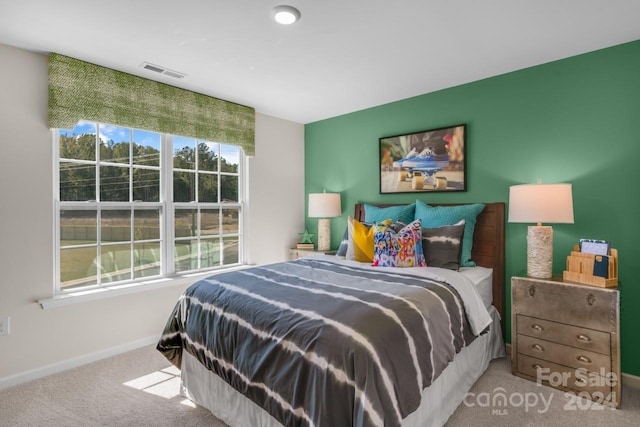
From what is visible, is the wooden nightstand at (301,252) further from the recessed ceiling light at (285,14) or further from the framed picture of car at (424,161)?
the recessed ceiling light at (285,14)

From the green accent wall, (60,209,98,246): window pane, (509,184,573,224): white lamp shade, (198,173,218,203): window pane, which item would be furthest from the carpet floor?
(198,173,218,203): window pane

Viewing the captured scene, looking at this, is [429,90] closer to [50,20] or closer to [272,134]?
[272,134]

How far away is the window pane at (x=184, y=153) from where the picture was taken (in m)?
3.39

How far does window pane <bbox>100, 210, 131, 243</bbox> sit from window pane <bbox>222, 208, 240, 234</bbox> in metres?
0.99

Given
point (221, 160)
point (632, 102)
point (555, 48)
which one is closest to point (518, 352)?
point (632, 102)

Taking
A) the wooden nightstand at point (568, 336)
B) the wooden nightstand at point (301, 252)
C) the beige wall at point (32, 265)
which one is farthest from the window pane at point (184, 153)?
the wooden nightstand at point (568, 336)

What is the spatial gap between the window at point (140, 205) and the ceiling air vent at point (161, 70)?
24.0 inches

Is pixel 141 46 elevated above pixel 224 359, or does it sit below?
above

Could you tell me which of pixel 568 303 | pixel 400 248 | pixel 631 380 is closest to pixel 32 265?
pixel 400 248

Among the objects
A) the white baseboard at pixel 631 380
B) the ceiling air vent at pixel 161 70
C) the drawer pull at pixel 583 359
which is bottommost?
the white baseboard at pixel 631 380

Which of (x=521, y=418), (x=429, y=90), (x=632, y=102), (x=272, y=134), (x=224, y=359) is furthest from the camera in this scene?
(x=272, y=134)

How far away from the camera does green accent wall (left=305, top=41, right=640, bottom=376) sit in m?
2.37

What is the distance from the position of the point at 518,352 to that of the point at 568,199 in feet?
3.79

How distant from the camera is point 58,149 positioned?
2.69 metres
